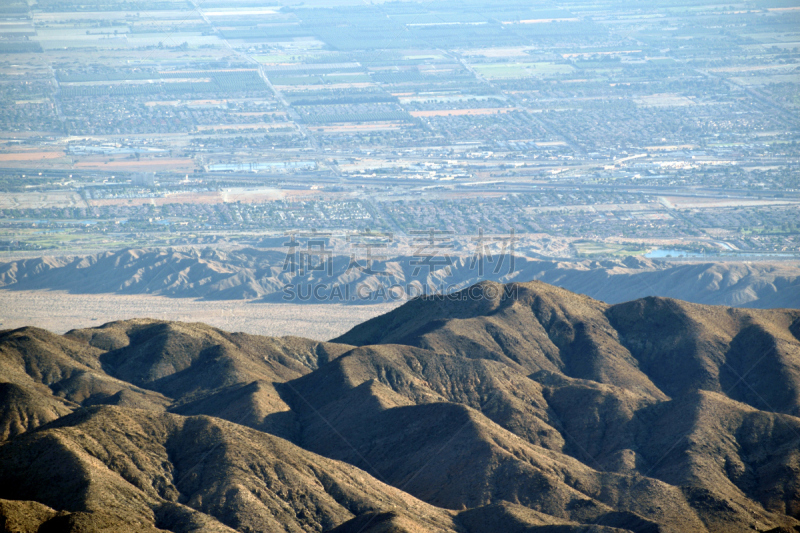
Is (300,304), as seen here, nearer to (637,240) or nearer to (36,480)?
(637,240)

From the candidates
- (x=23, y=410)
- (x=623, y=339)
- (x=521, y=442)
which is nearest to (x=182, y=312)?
(x=623, y=339)

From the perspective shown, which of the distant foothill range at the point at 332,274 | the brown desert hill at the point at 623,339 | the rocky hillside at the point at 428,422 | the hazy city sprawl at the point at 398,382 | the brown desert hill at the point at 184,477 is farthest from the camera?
the distant foothill range at the point at 332,274

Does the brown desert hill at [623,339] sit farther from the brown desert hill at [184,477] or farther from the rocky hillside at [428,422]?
the brown desert hill at [184,477]

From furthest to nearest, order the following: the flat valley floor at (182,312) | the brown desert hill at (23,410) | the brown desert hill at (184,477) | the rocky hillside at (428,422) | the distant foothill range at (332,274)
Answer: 1. the distant foothill range at (332,274)
2. the flat valley floor at (182,312)
3. the brown desert hill at (23,410)
4. the rocky hillside at (428,422)
5. the brown desert hill at (184,477)

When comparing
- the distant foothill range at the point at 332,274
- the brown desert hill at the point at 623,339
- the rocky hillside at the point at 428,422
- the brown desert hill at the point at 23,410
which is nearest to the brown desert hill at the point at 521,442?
the rocky hillside at the point at 428,422

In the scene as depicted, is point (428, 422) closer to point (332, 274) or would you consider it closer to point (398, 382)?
point (398, 382)

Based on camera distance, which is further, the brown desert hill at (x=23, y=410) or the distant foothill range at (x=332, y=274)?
the distant foothill range at (x=332, y=274)
